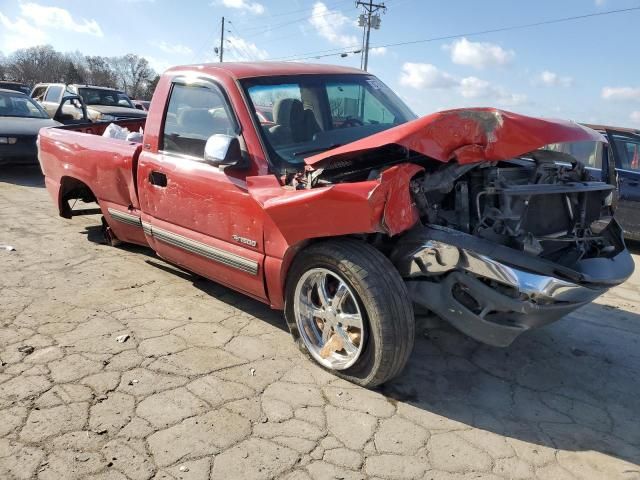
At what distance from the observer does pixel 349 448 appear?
258 centimetres

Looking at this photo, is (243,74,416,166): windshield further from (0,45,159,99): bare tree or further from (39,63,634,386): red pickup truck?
(0,45,159,99): bare tree

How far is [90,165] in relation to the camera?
488cm

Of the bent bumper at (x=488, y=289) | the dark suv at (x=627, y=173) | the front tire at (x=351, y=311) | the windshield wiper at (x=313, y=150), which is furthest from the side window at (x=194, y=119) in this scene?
the dark suv at (x=627, y=173)

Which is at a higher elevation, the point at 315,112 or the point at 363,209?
the point at 315,112

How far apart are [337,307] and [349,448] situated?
826 mm

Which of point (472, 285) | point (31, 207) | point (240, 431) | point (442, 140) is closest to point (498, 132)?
point (442, 140)

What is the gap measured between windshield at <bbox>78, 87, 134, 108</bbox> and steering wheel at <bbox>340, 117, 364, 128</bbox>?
12.1 meters

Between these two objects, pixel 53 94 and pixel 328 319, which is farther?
pixel 53 94

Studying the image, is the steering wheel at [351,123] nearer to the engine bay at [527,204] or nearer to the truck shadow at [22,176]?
the engine bay at [527,204]

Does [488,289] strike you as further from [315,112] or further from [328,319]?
[315,112]

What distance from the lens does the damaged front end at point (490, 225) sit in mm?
2699

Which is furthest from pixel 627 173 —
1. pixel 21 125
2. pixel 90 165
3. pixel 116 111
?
pixel 116 111

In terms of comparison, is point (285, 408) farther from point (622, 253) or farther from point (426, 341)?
point (622, 253)

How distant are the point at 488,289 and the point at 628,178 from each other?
543cm
